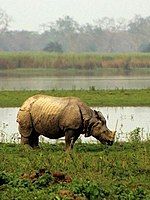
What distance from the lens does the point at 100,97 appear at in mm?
28359

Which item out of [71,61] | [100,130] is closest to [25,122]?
[100,130]

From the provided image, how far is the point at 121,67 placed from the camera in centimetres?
6456

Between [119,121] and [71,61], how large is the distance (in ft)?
141

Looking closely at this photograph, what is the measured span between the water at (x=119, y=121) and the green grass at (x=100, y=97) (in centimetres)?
154

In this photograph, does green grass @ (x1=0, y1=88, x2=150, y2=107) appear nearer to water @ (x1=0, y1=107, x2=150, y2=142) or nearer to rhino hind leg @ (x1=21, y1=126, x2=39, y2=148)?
water @ (x1=0, y1=107, x2=150, y2=142)

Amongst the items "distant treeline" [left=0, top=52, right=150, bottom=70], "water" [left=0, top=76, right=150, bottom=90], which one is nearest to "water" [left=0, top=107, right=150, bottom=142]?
"water" [left=0, top=76, right=150, bottom=90]

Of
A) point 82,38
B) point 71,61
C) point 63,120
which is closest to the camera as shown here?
point 63,120

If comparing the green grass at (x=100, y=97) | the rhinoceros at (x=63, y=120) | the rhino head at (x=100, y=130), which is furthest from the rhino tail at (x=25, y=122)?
the green grass at (x=100, y=97)

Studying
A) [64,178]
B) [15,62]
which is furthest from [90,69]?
[64,178]

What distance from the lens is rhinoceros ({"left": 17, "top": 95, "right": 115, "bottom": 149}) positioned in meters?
12.9

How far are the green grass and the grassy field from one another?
509 inches

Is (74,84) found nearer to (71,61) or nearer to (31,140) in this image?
(71,61)

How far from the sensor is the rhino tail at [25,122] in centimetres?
1336

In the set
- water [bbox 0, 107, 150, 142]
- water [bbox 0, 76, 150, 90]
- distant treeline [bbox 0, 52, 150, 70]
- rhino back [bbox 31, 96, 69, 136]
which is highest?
rhino back [bbox 31, 96, 69, 136]
